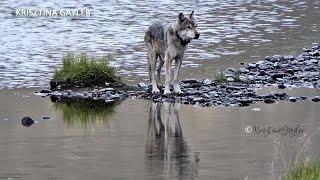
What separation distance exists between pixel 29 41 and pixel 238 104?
1294 cm

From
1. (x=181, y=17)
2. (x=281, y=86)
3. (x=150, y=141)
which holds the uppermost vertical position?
(x=181, y=17)

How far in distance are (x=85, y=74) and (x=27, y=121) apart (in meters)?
4.72

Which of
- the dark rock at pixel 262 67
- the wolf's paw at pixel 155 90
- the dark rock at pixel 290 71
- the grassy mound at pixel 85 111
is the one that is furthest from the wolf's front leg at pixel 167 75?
the dark rock at pixel 262 67

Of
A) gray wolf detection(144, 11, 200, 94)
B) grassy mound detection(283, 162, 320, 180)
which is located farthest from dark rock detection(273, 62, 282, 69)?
grassy mound detection(283, 162, 320, 180)

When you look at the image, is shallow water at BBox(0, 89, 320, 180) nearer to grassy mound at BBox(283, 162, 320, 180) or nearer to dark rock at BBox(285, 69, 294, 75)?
grassy mound at BBox(283, 162, 320, 180)

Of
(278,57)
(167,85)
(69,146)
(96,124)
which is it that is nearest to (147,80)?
(167,85)

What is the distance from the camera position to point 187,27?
17.9 metres

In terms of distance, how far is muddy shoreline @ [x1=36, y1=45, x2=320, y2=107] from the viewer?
16875mm

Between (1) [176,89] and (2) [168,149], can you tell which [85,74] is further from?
(2) [168,149]

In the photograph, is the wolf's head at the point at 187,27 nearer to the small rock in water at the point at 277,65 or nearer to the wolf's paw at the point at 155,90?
the wolf's paw at the point at 155,90

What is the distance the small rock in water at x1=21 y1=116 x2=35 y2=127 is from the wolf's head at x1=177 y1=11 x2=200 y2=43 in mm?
4313

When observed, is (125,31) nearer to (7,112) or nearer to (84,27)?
(84,27)

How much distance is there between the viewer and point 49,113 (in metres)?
15.7

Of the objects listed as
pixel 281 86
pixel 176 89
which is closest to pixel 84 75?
pixel 176 89
